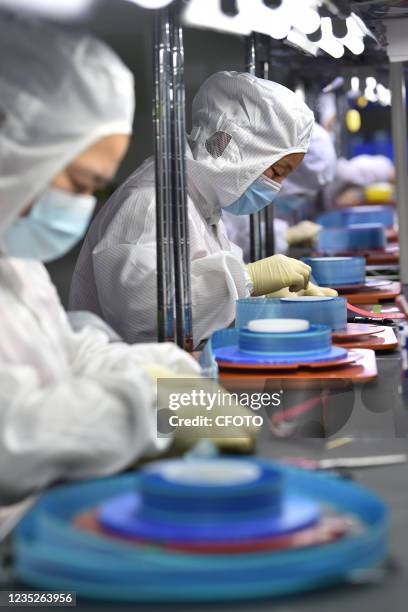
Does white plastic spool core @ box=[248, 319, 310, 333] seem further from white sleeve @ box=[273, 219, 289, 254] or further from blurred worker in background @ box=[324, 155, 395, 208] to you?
blurred worker in background @ box=[324, 155, 395, 208]

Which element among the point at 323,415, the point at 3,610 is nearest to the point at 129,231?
the point at 323,415

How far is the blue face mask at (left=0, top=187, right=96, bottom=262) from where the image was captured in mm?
1490

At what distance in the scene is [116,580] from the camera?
→ 3.18 ft

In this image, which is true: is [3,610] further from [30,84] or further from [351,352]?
[351,352]

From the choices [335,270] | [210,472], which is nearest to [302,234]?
[335,270]

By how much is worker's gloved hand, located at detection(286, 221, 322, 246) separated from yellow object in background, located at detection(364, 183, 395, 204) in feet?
8.96

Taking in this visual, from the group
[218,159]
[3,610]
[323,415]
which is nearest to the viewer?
[3,610]

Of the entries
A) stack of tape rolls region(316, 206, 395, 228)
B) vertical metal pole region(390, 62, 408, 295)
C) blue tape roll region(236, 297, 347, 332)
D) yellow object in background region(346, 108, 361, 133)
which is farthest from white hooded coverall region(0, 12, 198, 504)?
yellow object in background region(346, 108, 361, 133)

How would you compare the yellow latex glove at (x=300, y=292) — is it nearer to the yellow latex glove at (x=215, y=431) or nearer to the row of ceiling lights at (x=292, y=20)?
the row of ceiling lights at (x=292, y=20)

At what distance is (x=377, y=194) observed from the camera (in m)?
8.43

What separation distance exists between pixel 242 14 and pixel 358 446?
3.55 ft

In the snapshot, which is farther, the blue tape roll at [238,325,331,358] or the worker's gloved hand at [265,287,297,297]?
the worker's gloved hand at [265,287,297,297]

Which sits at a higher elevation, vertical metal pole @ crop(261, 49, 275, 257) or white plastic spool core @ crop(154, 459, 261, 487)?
vertical metal pole @ crop(261, 49, 275, 257)

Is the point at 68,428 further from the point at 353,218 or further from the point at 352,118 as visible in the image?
the point at 352,118
